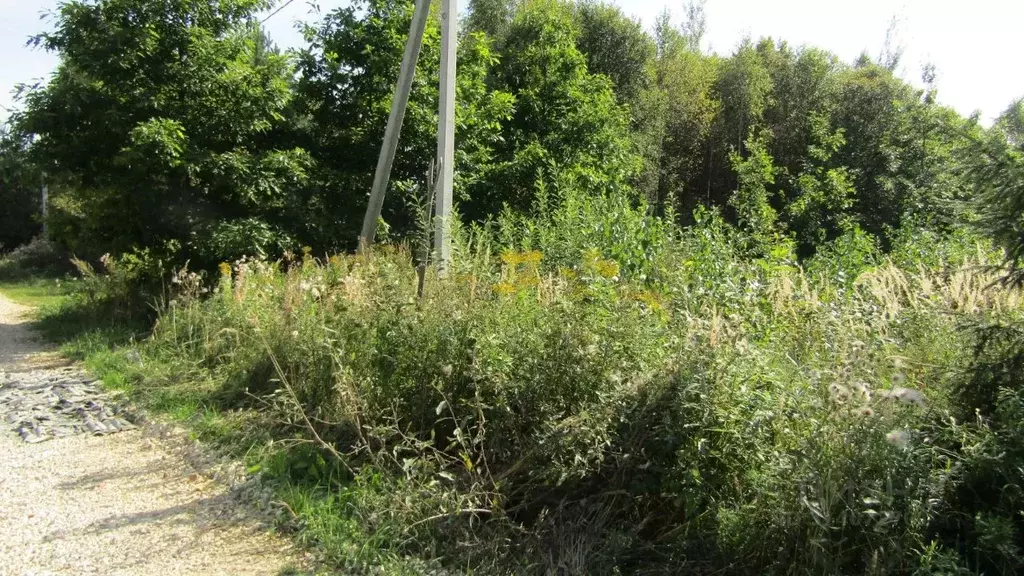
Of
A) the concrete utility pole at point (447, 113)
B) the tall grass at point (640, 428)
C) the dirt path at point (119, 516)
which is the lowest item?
the dirt path at point (119, 516)

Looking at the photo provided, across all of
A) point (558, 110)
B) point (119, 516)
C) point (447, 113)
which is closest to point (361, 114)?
point (447, 113)

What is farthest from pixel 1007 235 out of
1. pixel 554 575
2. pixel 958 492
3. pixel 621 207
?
pixel 621 207

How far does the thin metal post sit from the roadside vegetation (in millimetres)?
1732

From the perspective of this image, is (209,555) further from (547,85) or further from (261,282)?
(547,85)

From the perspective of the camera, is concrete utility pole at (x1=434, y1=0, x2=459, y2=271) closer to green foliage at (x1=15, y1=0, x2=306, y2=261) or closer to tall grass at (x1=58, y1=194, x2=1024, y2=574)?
tall grass at (x1=58, y1=194, x2=1024, y2=574)

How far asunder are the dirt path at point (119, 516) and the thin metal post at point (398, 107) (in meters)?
3.29

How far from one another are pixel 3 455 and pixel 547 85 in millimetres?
15926

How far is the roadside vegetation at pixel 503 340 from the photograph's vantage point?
344 centimetres

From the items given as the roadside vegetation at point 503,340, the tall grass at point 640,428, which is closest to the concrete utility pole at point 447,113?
the roadside vegetation at point 503,340

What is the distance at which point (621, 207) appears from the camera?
8.91m

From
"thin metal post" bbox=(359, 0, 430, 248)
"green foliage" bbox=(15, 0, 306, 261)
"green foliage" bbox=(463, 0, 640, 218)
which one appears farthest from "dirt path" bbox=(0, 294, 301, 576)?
"green foliage" bbox=(463, 0, 640, 218)

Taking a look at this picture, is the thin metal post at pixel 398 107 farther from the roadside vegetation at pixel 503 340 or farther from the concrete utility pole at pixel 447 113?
the roadside vegetation at pixel 503 340

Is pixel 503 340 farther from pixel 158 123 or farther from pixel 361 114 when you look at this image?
pixel 361 114

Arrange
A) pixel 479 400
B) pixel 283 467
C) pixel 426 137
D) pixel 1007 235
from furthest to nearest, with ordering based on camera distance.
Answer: pixel 426 137 < pixel 283 467 < pixel 479 400 < pixel 1007 235
